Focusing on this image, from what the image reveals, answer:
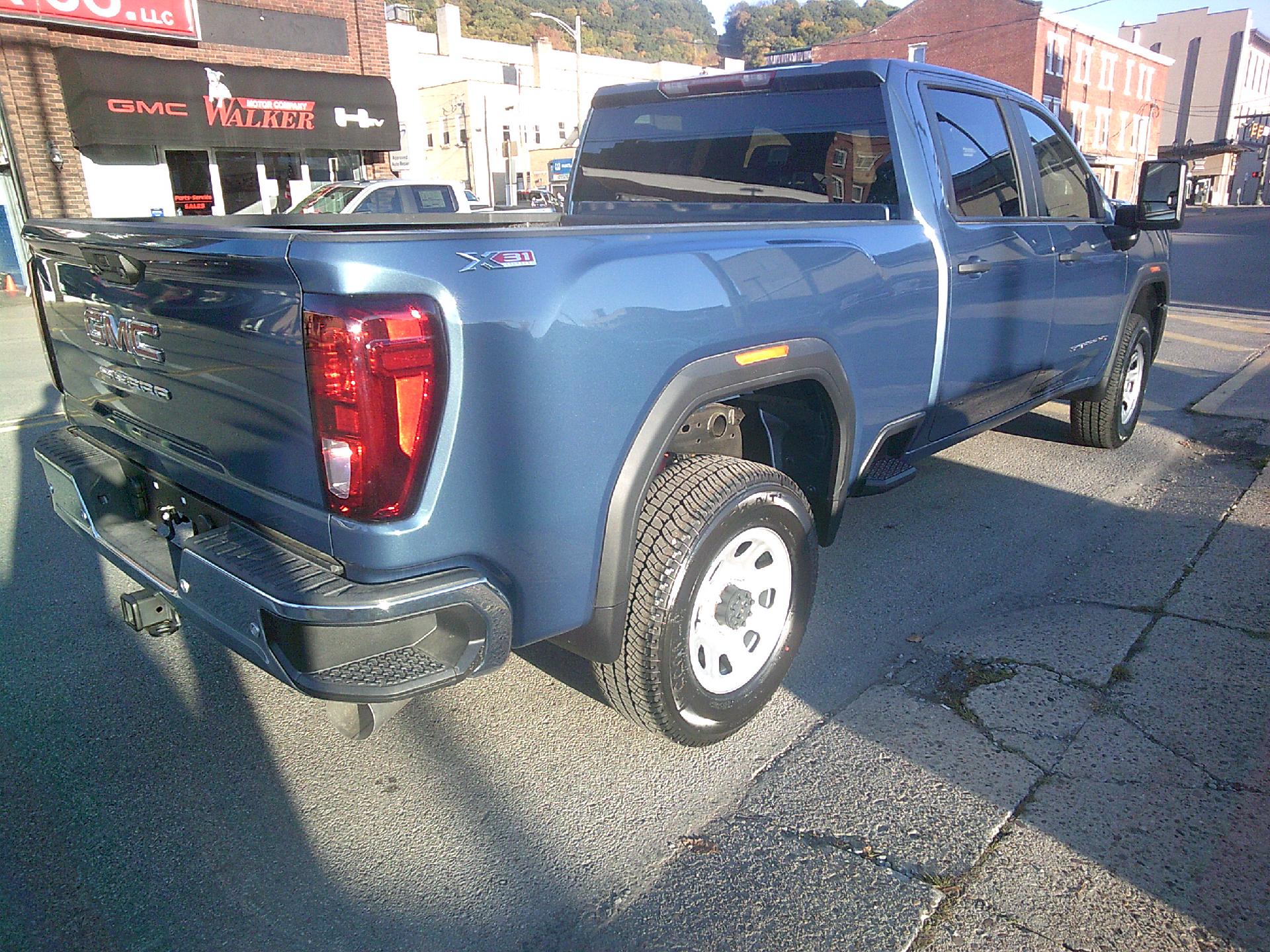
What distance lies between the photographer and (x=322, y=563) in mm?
2062

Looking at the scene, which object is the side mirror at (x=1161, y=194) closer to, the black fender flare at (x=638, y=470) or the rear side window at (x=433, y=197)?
the black fender flare at (x=638, y=470)

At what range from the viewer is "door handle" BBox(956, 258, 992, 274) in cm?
356

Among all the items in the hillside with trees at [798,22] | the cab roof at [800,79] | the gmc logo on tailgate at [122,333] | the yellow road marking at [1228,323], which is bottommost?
the yellow road marking at [1228,323]

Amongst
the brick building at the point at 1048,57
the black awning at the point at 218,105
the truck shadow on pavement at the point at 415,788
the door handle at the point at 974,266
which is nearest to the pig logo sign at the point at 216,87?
the black awning at the point at 218,105

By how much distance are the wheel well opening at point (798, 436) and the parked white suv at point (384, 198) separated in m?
11.0

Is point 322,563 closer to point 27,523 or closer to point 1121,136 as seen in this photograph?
point 27,523

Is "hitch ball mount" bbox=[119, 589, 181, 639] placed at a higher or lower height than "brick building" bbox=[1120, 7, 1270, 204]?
lower

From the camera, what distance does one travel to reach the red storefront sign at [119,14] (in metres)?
13.5

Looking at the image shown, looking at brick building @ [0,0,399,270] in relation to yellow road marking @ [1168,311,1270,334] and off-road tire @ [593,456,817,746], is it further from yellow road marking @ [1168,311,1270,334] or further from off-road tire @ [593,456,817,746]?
off-road tire @ [593,456,817,746]

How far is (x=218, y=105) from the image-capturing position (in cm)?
1548

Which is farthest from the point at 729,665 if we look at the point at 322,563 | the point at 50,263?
the point at 50,263

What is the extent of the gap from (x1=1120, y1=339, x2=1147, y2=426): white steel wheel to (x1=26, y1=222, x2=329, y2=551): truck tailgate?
5.30 meters

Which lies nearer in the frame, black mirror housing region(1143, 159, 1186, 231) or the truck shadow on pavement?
the truck shadow on pavement

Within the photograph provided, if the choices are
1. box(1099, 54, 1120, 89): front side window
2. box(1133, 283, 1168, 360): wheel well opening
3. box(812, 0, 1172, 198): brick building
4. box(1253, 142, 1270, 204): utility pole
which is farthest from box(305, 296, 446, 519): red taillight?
box(1253, 142, 1270, 204): utility pole
